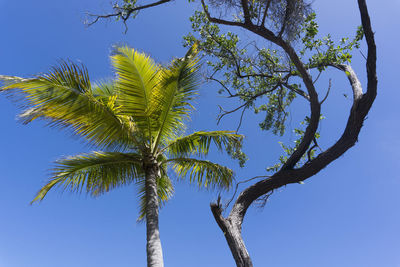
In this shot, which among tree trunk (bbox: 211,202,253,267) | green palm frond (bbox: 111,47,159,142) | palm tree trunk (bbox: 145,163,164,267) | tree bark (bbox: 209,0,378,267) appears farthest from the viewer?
green palm frond (bbox: 111,47,159,142)

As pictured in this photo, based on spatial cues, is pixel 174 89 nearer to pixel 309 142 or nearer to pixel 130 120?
pixel 130 120

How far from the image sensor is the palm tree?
7.02m

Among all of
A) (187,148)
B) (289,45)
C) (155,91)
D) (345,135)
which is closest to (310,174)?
(345,135)

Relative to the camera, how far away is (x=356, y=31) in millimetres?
7602

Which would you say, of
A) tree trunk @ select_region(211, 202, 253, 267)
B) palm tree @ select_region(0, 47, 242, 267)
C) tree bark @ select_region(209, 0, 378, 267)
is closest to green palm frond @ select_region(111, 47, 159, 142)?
palm tree @ select_region(0, 47, 242, 267)

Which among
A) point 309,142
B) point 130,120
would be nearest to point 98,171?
point 130,120

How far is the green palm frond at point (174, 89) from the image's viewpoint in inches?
311

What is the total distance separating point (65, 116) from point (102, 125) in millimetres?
837

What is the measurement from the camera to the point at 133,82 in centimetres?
775

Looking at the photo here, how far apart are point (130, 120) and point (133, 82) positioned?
936 mm

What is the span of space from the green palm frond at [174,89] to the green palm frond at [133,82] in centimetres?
25

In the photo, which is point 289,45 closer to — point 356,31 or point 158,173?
point 356,31

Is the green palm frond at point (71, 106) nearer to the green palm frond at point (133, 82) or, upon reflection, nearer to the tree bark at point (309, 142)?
the green palm frond at point (133, 82)

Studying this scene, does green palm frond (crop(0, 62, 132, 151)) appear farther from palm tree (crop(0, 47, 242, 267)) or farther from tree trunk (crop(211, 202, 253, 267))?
tree trunk (crop(211, 202, 253, 267))
